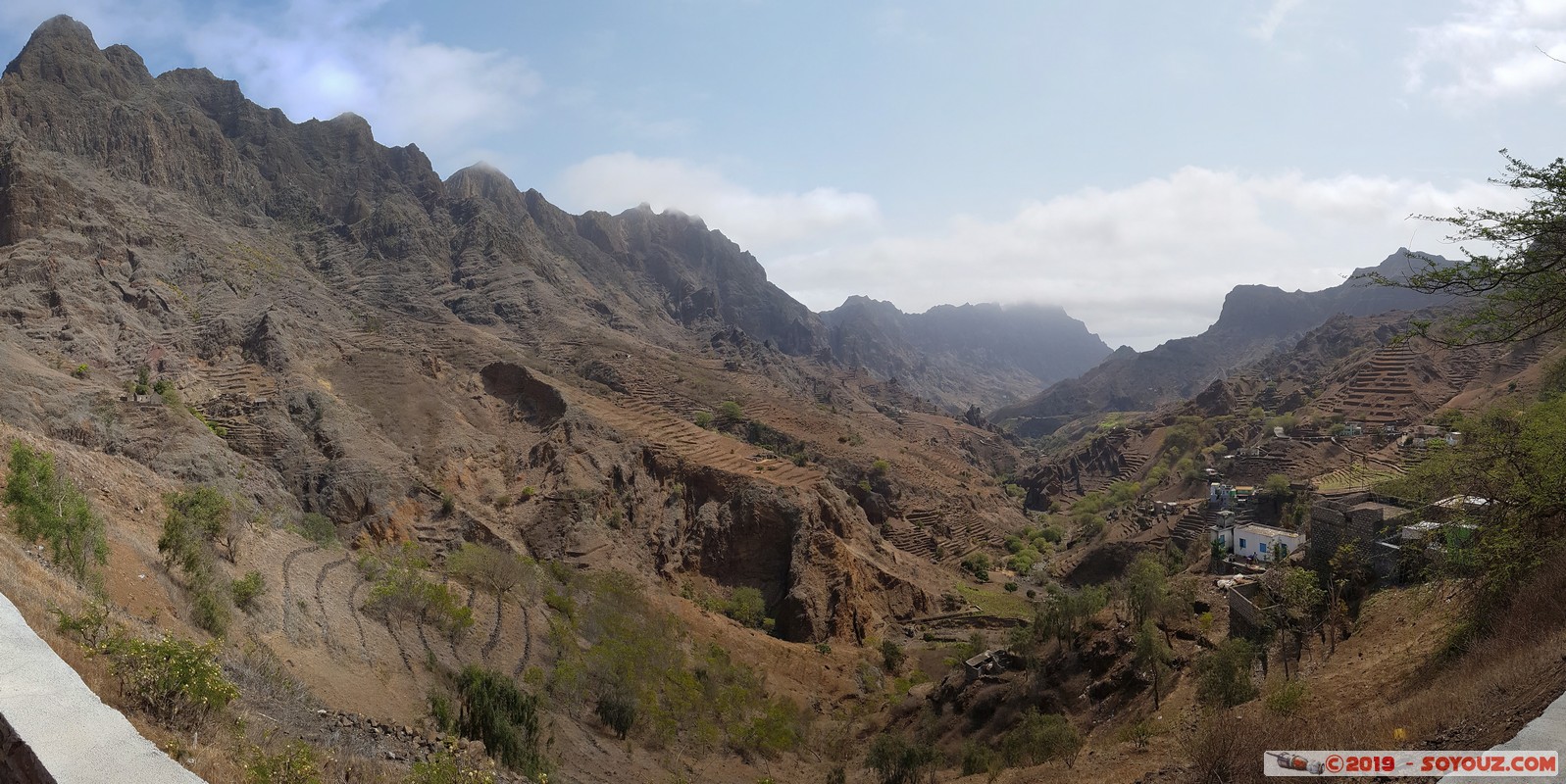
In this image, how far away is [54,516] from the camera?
46.0 feet

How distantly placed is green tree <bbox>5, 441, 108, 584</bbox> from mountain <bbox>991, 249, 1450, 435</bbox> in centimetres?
17387

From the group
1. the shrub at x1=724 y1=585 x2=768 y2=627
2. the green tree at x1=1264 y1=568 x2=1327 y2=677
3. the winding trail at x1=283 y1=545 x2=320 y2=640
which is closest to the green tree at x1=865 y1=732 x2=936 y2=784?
the green tree at x1=1264 y1=568 x2=1327 y2=677

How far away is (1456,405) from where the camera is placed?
58.9 meters

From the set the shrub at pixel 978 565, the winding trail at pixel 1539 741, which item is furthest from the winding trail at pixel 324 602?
the shrub at pixel 978 565

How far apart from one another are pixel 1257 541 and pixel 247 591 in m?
37.9

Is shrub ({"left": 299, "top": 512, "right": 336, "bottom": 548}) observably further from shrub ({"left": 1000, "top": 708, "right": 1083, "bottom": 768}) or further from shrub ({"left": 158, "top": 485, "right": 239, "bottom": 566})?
shrub ({"left": 1000, "top": 708, "right": 1083, "bottom": 768})

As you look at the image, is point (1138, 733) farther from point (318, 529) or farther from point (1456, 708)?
point (318, 529)

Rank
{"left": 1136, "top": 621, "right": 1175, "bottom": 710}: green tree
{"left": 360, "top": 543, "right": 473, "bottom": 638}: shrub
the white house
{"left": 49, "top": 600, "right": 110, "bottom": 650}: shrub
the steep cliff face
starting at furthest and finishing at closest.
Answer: the white house
the steep cliff face
{"left": 360, "top": 543, "right": 473, "bottom": 638}: shrub
{"left": 1136, "top": 621, "right": 1175, "bottom": 710}: green tree
{"left": 49, "top": 600, "right": 110, "bottom": 650}: shrub

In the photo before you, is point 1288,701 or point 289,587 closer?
point 1288,701

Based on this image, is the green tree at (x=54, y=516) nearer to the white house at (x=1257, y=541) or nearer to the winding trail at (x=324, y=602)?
the winding trail at (x=324, y=602)

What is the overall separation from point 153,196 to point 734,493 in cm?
5446

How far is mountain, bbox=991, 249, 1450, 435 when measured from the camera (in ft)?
574

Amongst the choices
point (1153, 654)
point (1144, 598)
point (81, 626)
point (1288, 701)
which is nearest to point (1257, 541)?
point (1144, 598)

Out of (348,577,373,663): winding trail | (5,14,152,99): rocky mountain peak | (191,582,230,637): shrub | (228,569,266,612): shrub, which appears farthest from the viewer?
(5,14,152,99): rocky mountain peak
